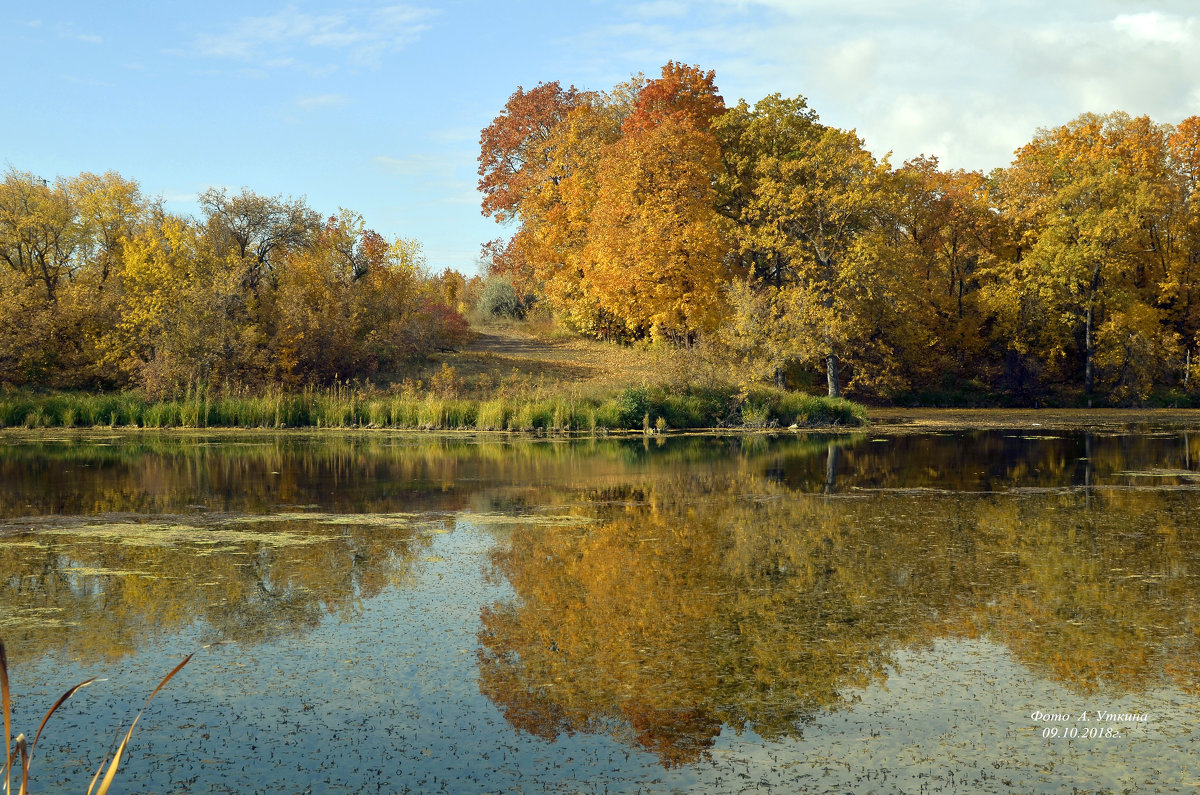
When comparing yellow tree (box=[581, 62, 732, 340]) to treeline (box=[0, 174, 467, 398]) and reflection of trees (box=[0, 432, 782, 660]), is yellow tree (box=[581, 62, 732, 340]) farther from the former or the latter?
reflection of trees (box=[0, 432, 782, 660])

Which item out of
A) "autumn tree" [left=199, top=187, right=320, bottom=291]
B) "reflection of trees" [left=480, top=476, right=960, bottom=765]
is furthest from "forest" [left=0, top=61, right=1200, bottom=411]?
"reflection of trees" [left=480, top=476, right=960, bottom=765]

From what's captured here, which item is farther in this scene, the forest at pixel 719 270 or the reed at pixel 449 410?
the forest at pixel 719 270

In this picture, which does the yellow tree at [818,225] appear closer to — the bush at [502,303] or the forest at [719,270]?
the forest at [719,270]

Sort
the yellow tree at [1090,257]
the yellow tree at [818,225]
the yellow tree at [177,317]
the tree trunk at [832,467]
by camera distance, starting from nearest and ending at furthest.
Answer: the tree trunk at [832,467], the yellow tree at [177,317], the yellow tree at [818,225], the yellow tree at [1090,257]

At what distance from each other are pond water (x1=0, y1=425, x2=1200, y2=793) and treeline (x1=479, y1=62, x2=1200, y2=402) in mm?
17669

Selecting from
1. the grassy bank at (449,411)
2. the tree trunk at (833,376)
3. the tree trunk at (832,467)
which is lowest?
the tree trunk at (832,467)

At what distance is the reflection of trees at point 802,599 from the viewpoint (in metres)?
5.61

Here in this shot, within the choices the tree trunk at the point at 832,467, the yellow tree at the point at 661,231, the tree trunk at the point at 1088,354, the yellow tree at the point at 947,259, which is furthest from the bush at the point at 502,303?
the tree trunk at the point at 832,467

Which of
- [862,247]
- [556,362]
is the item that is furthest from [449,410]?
[862,247]

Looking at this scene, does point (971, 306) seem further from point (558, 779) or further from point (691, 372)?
point (558, 779)

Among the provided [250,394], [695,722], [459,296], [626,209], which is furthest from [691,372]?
[459,296]

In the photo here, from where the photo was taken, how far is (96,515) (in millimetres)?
12023

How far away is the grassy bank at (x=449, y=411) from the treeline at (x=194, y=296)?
144cm

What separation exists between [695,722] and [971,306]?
40.0 m
